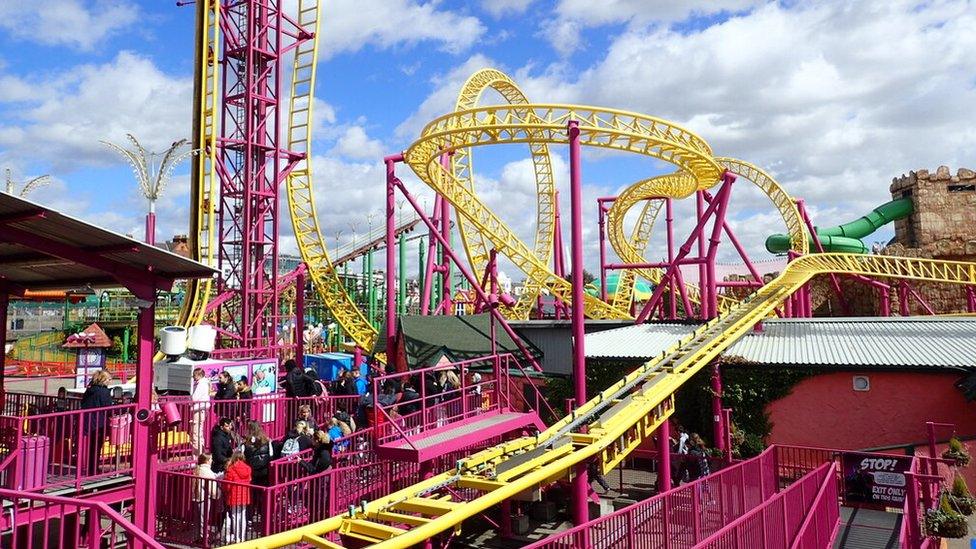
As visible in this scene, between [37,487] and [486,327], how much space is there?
43.3 feet

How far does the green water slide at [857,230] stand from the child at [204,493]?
36.8 meters

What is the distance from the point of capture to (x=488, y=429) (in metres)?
9.85

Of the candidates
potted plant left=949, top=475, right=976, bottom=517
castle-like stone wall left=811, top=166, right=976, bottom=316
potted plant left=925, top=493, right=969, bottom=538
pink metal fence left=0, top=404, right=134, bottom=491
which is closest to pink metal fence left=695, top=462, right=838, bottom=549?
potted plant left=925, top=493, right=969, bottom=538

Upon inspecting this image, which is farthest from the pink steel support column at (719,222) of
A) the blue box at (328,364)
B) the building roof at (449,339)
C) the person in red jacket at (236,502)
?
the blue box at (328,364)

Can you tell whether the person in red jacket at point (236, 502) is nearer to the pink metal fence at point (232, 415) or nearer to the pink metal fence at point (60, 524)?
the pink metal fence at point (60, 524)

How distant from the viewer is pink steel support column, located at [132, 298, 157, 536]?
6.94 m

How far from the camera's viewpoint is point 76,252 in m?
6.55

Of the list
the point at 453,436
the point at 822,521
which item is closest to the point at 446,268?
the point at 453,436

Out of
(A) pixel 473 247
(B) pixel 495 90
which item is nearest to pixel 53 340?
(A) pixel 473 247

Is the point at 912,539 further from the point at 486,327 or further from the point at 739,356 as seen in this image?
the point at 486,327

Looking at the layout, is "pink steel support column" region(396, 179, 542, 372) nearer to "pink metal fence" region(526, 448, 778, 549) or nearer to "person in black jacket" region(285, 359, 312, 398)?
"person in black jacket" region(285, 359, 312, 398)

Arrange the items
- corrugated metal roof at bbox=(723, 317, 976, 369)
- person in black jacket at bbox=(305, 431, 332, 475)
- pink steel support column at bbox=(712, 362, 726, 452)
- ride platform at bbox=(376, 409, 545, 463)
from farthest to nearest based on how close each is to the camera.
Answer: pink steel support column at bbox=(712, 362, 726, 452) < corrugated metal roof at bbox=(723, 317, 976, 369) < ride platform at bbox=(376, 409, 545, 463) < person in black jacket at bbox=(305, 431, 332, 475)

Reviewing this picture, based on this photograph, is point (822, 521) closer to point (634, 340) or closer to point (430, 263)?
point (634, 340)

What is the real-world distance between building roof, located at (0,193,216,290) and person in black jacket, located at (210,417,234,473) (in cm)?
190
